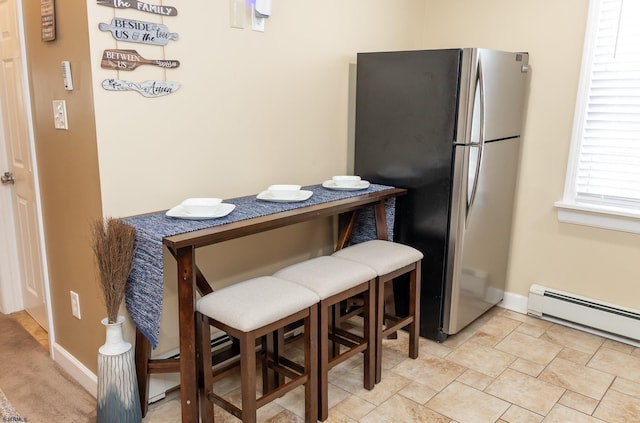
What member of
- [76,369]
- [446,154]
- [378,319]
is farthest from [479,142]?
[76,369]

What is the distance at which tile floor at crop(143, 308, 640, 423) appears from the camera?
7.29 feet

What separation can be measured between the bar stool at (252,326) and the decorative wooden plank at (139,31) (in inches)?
41.7

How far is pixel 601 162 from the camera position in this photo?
2934 mm

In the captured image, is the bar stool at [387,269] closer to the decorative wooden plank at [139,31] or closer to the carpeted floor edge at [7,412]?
the decorative wooden plank at [139,31]

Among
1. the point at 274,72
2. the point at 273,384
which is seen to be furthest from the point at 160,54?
the point at 273,384

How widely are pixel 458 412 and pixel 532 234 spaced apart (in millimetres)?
1453

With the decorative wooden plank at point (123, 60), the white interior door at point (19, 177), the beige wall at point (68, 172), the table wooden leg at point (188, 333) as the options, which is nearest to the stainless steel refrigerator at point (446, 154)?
the decorative wooden plank at point (123, 60)

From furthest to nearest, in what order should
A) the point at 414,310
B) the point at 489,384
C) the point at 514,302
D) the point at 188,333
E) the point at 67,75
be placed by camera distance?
the point at 514,302, the point at 414,310, the point at 489,384, the point at 67,75, the point at 188,333

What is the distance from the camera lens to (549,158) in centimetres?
311

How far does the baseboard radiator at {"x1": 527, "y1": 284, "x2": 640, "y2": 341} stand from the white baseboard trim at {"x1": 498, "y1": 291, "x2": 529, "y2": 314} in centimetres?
5

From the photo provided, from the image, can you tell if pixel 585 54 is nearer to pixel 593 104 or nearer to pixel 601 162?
pixel 593 104

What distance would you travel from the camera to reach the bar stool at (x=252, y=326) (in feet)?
Answer: 5.98

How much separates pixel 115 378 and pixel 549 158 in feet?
8.80

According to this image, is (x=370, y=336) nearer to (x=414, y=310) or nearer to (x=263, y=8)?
(x=414, y=310)
